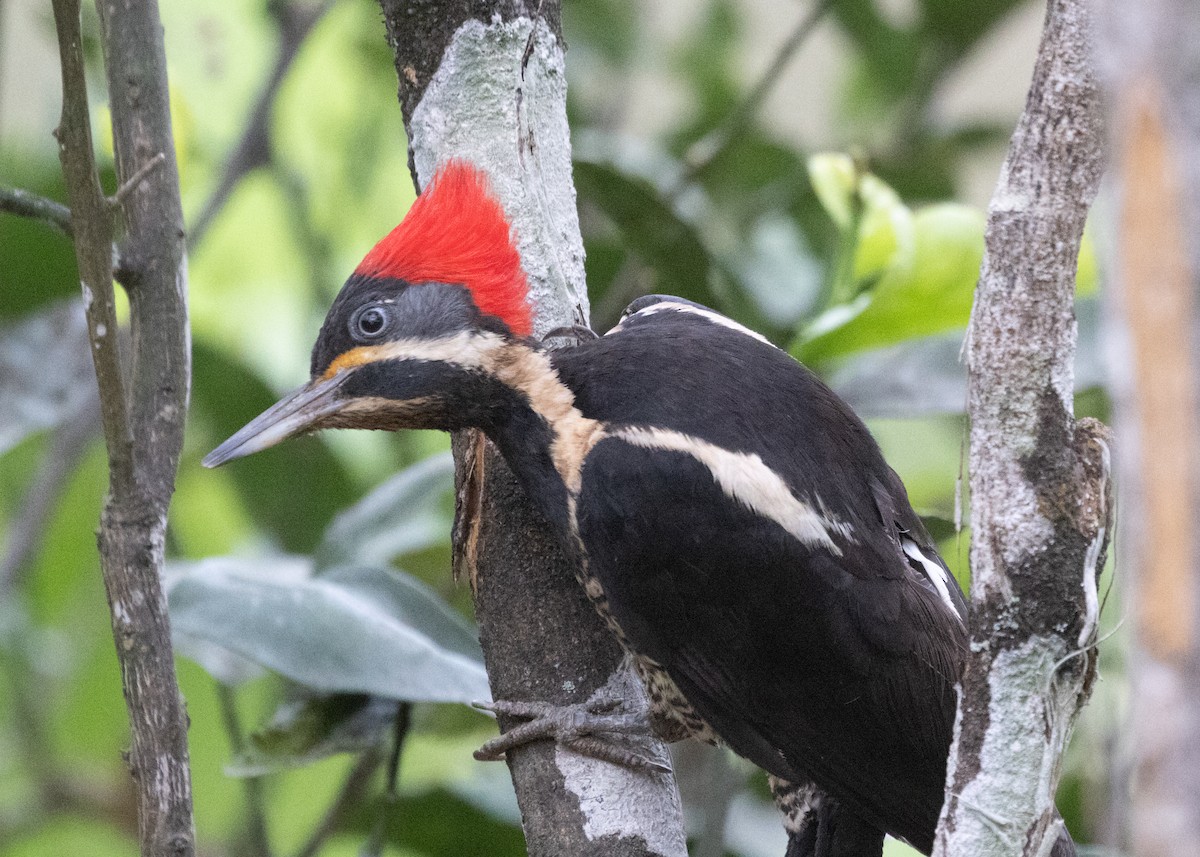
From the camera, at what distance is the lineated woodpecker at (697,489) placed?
1.38 metres

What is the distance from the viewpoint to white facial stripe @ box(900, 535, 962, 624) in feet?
4.96

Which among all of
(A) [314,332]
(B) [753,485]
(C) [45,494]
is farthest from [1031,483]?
(A) [314,332]

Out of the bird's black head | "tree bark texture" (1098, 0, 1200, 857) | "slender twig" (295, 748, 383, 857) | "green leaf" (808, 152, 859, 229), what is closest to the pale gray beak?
the bird's black head

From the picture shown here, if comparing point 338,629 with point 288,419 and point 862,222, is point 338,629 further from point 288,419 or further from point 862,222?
point 862,222

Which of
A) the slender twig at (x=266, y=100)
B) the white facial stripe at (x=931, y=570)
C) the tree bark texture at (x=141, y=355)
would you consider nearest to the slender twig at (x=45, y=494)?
the slender twig at (x=266, y=100)

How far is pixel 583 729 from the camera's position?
1.34 meters

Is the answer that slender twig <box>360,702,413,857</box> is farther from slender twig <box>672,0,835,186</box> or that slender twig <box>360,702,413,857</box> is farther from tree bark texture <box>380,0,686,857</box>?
slender twig <box>672,0,835,186</box>

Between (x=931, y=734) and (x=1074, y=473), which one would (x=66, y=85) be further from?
(x=931, y=734)

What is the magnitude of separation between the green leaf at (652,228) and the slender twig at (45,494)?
0.92 m

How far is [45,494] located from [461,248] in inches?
44.9

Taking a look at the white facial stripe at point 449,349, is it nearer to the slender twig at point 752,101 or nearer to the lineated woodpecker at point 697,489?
the lineated woodpecker at point 697,489

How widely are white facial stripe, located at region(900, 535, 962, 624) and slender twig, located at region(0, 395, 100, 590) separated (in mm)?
1354

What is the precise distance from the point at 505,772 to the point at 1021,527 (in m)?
1.43

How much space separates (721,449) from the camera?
1.39 metres
